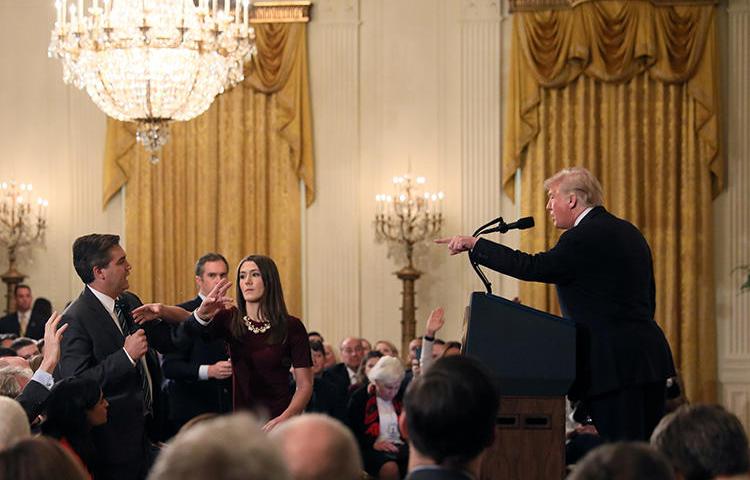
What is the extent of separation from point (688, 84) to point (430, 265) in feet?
10.5

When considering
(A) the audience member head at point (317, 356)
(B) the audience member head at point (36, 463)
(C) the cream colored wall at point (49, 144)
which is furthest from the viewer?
(C) the cream colored wall at point (49, 144)

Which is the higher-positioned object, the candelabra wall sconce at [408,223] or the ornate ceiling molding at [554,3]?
the ornate ceiling molding at [554,3]

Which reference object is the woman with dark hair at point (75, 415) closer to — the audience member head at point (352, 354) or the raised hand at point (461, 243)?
the raised hand at point (461, 243)

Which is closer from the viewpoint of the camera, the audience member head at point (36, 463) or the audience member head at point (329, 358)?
the audience member head at point (36, 463)

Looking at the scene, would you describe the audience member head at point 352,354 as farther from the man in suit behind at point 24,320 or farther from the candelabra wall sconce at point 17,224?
the candelabra wall sconce at point 17,224

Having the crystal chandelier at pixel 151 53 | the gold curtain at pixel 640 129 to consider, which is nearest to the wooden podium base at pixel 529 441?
the crystal chandelier at pixel 151 53

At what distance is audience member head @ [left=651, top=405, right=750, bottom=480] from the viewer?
10.7ft

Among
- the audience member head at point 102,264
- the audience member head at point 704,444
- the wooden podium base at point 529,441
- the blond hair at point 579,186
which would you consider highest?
the blond hair at point 579,186

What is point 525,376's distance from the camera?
4898 millimetres

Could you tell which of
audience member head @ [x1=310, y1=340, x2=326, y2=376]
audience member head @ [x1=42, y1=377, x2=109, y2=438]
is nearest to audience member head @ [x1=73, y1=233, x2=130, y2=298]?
audience member head @ [x1=42, y1=377, x2=109, y2=438]

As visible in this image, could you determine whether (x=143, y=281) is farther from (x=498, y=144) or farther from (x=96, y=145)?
(x=498, y=144)

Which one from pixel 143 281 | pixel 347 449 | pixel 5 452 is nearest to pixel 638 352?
pixel 347 449

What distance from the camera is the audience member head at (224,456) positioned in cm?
181

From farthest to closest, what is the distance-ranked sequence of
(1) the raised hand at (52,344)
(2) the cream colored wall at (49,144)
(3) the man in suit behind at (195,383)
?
(2) the cream colored wall at (49,144) → (3) the man in suit behind at (195,383) → (1) the raised hand at (52,344)
